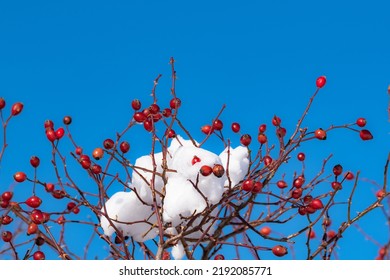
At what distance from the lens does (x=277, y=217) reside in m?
3.46

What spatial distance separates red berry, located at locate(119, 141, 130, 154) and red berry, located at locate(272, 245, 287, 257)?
959 mm

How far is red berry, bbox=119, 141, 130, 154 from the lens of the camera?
10.7ft

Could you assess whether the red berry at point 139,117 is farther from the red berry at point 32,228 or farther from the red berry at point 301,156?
the red berry at point 301,156

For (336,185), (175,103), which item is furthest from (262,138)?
(175,103)

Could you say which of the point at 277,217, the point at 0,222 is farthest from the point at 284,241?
the point at 0,222

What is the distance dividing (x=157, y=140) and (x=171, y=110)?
0.28 meters

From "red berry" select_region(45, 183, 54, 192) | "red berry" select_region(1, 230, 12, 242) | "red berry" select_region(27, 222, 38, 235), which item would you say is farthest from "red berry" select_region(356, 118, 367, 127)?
"red berry" select_region(1, 230, 12, 242)

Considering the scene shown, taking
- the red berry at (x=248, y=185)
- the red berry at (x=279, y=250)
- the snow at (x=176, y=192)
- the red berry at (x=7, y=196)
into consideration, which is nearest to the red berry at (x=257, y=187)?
the red berry at (x=248, y=185)

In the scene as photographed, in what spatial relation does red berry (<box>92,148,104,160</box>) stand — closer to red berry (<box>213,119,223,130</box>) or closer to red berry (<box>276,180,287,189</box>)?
red berry (<box>213,119,223,130</box>)

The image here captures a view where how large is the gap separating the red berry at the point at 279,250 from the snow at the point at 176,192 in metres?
0.36

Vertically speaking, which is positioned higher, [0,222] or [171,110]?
[171,110]
